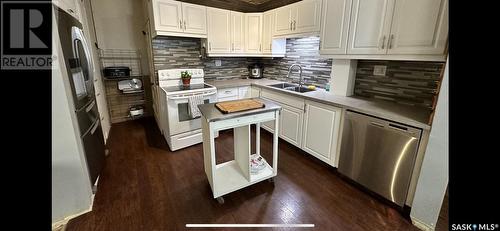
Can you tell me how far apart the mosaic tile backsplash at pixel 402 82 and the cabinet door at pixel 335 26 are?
0.40 m

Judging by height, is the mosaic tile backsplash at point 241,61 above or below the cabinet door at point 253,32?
below

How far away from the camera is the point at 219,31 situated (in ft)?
10.7

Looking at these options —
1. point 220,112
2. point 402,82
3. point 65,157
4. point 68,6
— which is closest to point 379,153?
point 402,82

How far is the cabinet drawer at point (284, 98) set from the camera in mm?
2554

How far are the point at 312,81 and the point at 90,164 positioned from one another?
289 cm

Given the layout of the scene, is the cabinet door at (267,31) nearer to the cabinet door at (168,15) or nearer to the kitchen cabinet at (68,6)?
the cabinet door at (168,15)

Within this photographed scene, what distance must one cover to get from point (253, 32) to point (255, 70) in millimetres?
730

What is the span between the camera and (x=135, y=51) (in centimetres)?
389

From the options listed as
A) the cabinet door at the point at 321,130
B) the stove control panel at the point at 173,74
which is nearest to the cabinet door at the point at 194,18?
the stove control panel at the point at 173,74

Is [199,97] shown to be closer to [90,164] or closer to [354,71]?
[90,164]

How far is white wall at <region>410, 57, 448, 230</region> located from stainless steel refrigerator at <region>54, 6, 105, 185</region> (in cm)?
274

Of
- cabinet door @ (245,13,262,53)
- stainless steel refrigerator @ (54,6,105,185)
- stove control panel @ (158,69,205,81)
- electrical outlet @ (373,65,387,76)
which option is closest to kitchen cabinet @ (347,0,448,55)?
electrical outlet @ (373,65,387,76)

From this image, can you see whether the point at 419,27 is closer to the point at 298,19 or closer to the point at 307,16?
the point at 307,16
